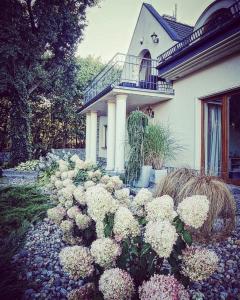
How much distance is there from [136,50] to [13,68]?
18.2ft

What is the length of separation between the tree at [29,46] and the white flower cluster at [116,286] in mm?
10251

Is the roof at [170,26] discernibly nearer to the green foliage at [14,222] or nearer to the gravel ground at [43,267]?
the green foliage at [14,222]

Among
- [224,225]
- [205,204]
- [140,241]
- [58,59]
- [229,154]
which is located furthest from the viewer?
[58,59]

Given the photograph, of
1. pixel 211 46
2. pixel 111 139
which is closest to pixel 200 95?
pixel 211 46

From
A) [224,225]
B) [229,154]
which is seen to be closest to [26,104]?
[229,154]

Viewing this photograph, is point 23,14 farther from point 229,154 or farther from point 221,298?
point 221,298

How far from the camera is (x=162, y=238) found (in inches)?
38.9

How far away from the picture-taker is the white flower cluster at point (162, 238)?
99cm

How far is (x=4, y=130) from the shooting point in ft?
51.6

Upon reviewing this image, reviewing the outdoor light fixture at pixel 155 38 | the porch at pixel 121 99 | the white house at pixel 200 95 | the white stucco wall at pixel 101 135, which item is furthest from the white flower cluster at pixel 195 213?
the white stucco wall at pixel 101 135

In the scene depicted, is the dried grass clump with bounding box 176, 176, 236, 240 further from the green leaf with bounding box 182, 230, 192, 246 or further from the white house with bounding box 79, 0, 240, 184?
the green leaf with bounding box 182, 230, 192, 246

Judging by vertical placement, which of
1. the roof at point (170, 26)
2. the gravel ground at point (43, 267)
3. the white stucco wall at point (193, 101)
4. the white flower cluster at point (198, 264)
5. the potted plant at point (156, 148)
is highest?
the roof at point (170, 26)

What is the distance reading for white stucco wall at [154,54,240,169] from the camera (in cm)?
538

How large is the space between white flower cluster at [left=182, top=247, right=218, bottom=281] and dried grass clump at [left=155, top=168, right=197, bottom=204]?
1750mm
